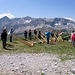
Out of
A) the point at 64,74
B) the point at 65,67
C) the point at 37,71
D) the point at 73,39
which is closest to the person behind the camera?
the point at 64,74

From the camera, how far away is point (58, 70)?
7434 mm

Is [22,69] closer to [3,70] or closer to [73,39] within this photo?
[3,70]

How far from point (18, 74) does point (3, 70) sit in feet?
4.05

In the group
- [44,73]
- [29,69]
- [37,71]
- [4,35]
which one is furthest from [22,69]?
→ [4,35]

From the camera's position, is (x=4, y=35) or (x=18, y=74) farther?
(x=4, y=35)

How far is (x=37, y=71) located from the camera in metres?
7.34

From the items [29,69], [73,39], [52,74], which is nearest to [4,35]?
[73,39]

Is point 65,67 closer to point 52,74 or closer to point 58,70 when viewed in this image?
point 58,70

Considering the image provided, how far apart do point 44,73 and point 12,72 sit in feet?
6.41

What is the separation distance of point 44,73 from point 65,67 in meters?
1.75

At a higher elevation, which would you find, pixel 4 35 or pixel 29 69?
pixel 4 35

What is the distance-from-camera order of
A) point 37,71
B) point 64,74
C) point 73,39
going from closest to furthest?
1. point 64,74
2. point 37,71
3. point 73,39

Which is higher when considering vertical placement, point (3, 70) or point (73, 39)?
point (73, 39)

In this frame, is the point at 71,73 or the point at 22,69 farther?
the point at 22,69
